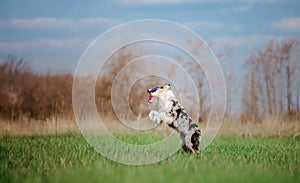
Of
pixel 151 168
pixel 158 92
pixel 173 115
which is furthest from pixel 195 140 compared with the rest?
pixel 151 168

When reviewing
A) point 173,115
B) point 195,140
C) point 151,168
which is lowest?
point 151,168

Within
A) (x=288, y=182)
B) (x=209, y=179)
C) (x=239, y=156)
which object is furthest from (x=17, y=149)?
(x=288, y=182)

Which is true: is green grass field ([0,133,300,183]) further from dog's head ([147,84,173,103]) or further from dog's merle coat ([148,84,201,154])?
dog's head ([147,84,173,103])

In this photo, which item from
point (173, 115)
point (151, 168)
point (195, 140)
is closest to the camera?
point (151, 168)

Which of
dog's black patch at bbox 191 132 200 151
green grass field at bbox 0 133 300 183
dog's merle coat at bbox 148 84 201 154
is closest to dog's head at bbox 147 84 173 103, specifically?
dog's merle coat at bbox 148 84 201 154

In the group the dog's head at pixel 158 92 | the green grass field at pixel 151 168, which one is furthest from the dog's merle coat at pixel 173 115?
the green grass field at pixel 151 168

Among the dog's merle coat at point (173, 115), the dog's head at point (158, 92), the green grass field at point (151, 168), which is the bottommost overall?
the green grass field at point (151, 168)

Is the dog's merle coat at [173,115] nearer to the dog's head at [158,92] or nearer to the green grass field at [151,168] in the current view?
the dog's head at [158,92]

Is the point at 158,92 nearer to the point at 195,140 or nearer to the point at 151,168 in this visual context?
the point at 195,140

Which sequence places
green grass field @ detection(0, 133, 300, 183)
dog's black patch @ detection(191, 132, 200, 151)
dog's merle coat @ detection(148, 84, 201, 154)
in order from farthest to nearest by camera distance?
dog's black patch @ detection(191, 132, 200, 151) → dog's merle coat @ detection(148, 84, 201, 154) → green grass field @ detection(0, 133, 300, 183)

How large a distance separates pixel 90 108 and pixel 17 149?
4.54 meters

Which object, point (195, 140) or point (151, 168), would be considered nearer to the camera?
point (151, 168)

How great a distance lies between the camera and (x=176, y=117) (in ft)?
25.0

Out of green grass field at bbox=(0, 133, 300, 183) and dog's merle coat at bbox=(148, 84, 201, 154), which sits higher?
dog's merle coat at bbox=(148, 84, 201, 154)
